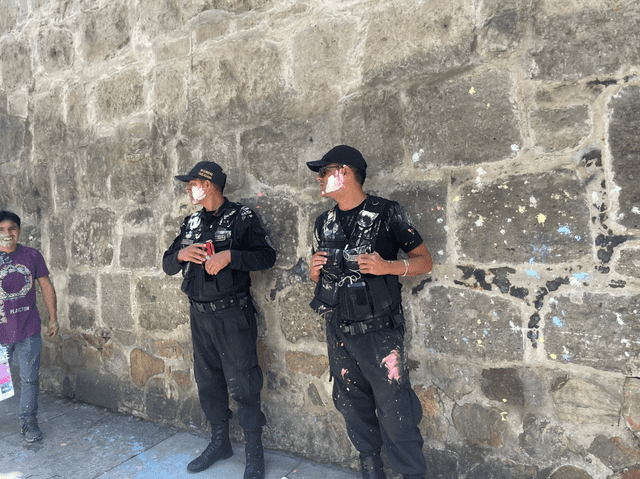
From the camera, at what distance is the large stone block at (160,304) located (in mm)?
2994

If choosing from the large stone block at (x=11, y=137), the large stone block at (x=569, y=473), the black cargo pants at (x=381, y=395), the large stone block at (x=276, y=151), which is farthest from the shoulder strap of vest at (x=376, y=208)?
the large stone block at (x=11, y=137)

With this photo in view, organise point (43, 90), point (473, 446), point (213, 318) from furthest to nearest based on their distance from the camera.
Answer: point (43, 90) → point (213, 318) → point (473, 446)

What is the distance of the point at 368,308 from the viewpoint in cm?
199

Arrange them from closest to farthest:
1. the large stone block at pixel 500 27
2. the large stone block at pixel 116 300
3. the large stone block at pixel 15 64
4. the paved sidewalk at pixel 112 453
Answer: the large stone block at pixel 500 27
the paved sidewalk at pixel 112 453
the large stone block at pixel 116 300
the large stone block at pixel 15 64

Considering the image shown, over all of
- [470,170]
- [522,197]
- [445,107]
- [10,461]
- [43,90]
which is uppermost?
[43,90]

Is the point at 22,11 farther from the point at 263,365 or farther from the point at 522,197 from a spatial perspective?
the point at 522,197

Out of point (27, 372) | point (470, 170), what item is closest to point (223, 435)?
point (27, 372)

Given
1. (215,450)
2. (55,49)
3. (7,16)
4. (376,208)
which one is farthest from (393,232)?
(7,16)

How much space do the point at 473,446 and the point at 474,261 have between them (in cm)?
91

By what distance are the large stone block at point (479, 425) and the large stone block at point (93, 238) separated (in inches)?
106

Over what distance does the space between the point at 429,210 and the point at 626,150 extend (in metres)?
0.85

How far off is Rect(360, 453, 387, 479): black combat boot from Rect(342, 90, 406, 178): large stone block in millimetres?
1459

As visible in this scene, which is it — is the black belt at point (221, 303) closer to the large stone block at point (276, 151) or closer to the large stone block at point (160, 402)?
the large stone block at point (276, 151)

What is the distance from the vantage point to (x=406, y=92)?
7.41 ft
